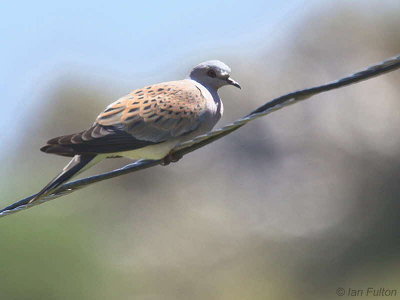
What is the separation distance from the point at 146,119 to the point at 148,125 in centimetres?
5

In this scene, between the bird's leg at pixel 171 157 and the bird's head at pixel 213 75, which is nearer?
the bird's leg at pixel 171 157

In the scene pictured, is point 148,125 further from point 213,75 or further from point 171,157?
point 213,75

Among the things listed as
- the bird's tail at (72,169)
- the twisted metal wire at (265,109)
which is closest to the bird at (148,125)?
the bird's tail at (72,169)

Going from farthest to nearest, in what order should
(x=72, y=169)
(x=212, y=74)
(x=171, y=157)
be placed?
(x=212, y=74), (x=171, y=157), (x=72, y=169)

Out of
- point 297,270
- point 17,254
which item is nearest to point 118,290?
point 17,254

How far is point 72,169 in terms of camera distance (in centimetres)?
631

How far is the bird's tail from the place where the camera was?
19.7 feet

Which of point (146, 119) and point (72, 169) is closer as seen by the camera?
point (72, 169)

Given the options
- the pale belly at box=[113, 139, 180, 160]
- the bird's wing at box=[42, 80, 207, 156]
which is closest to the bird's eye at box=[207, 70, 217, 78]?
the bird's wing at box=[42, 80, 207, 156]

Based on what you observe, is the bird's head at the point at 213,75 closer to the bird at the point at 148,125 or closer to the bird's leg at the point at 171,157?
the bird at the point at 148,125

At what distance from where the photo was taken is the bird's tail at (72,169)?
6004 millimetres

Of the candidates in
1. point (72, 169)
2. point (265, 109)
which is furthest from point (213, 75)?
point (265, 109)

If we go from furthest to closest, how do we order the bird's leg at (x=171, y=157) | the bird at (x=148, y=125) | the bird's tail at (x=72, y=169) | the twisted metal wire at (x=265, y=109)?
the bird's leg at (x=171, y=157) < the bird at (x=148, y=125) < the bird's tail at (x=72, y=169) < the twisted metal wire at (x=265, y=109)

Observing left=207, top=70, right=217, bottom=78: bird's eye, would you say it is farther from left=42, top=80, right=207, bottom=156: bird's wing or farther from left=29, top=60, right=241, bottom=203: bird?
left=42, top=80, right=207, bottom=156: bird's wing
